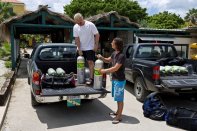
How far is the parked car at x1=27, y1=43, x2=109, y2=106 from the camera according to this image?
6.24 metres

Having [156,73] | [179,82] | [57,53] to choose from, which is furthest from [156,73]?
[57,53]

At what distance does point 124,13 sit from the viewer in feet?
139

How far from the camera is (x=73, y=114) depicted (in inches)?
272

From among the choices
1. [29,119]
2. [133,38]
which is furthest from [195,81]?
[133,38]

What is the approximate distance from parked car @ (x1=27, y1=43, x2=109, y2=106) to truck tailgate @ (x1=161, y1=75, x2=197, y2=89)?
1576 mm

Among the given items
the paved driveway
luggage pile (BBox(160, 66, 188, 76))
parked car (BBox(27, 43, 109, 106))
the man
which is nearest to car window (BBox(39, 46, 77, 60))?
→ parked car (BBox(27, 43, 109, 106))

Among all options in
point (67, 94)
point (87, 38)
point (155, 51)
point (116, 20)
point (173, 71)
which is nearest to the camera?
point (67, 94)

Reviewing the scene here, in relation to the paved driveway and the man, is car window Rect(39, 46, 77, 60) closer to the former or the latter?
the man

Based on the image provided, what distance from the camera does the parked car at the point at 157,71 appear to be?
7.16 metres

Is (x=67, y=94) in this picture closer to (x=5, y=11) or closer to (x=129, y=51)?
(x=129, y=51)

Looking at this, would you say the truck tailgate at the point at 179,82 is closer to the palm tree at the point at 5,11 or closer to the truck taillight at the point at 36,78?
the truck taillight at the point at 36,78

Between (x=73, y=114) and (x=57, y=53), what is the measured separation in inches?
86.0

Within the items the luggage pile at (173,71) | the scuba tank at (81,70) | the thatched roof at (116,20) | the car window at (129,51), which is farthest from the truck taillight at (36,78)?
the thatched roof at (116,20)

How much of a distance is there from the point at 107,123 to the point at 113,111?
104 cm
